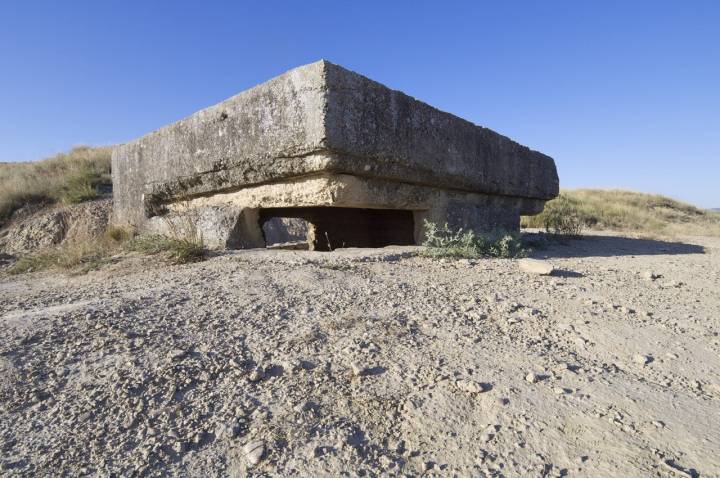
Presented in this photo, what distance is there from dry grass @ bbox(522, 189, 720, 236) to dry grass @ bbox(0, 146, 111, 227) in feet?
25.9

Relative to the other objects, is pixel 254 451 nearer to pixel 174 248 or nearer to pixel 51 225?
pixel 174 248

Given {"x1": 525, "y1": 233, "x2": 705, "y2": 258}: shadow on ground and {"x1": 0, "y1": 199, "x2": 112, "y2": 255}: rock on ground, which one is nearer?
{"x1": 525, "y1": 233, "x2": 705, "y2": 258}: shadow on ground

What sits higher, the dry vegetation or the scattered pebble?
the dry vegetation

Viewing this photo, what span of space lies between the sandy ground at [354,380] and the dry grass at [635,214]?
5.76 meters

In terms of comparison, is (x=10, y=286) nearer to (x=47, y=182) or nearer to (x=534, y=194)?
(x=534, y=194)

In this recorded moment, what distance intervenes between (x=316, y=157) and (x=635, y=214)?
12.9m

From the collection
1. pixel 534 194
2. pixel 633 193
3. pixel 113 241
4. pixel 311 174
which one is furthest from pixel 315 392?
pixel 633 193

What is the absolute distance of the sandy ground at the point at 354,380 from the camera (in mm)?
957

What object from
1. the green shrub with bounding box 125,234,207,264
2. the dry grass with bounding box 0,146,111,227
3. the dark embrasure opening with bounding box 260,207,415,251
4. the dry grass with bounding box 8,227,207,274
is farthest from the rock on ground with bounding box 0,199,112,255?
the dark embrasure opening with bounding box 260,207,415,251

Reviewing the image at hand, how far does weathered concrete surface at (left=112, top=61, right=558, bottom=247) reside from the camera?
2674 mm

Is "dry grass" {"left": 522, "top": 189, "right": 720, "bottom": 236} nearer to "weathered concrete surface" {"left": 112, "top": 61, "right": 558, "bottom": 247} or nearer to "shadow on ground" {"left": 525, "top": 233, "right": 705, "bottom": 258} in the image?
"shadow on ground" {"left": 525, "top": 233, "right": 705, "bottom": 258}

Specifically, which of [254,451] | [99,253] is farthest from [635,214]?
[254,451]

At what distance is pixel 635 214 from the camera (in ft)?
40.3

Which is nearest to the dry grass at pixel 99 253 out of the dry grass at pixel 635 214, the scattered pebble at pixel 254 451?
the scattered pebble at pixel 254 451
